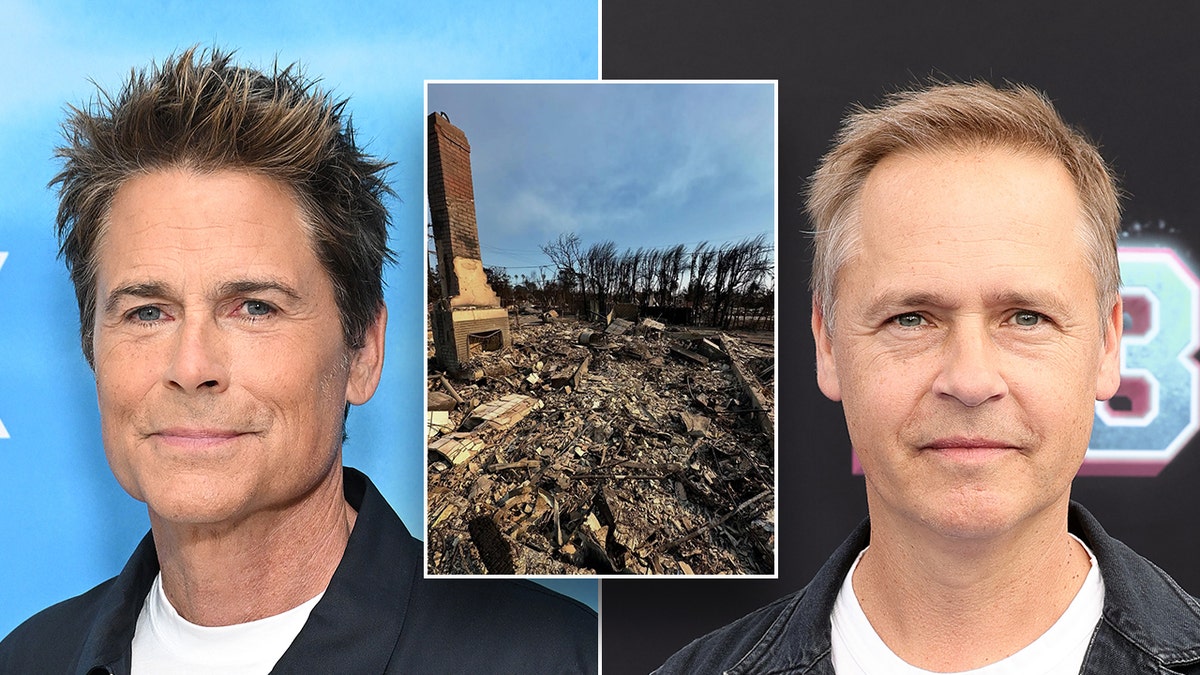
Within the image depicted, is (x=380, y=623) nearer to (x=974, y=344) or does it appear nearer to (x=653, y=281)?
(x=653, y=281)

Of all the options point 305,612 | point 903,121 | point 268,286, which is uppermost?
point 903,121

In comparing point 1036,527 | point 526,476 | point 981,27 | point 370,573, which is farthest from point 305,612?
point 981,27

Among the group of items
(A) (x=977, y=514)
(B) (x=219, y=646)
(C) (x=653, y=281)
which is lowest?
(B) (x=219, y=646)

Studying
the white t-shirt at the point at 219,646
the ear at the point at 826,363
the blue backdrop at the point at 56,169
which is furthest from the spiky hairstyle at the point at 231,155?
the ear at the point at 826,363

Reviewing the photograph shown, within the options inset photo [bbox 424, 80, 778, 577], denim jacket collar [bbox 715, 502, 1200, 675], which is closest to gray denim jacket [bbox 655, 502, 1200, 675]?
denim jacket collar [bbox 715, 502, 1200, 675]

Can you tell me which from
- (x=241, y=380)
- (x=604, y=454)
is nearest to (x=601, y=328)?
(x=604, y=454)

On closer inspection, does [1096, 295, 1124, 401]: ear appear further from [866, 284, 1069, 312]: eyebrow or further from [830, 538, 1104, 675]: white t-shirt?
[830, 538, 1104, 675]: white t-shirt

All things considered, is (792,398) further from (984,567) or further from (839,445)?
(984,567)
